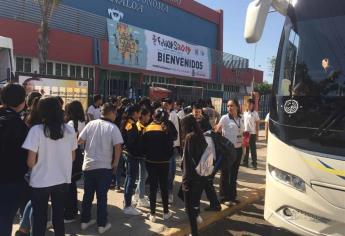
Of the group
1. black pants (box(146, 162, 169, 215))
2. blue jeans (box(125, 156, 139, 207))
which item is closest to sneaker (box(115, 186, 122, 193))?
blue jeans (box(125, 156, 139, 207))

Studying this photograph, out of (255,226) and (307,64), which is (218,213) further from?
(307,64)

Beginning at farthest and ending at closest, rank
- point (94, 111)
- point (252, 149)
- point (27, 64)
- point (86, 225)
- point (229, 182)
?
point (27, 64)
point (252, 149)
point (94, 111)
point (229, 182)
point (86, 225)

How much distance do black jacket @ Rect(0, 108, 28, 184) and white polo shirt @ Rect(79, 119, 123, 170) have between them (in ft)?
4.58

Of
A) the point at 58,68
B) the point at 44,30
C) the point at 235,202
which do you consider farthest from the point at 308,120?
the point at 58,68

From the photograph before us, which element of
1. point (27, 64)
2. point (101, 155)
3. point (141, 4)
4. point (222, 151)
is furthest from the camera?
point (141, 4)

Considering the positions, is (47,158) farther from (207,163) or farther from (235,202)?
(235,202)

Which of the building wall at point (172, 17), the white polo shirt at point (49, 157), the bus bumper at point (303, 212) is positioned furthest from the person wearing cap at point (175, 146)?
the building wall at point (172, 17)

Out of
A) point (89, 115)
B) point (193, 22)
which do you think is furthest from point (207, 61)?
point (89, 115)

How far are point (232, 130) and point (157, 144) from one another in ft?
6.76

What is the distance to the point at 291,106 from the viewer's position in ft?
15.4

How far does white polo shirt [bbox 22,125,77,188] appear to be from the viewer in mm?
4293

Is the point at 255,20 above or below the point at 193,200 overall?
above

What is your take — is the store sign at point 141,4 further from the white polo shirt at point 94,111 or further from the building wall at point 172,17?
the white polo shirt at point 94,111

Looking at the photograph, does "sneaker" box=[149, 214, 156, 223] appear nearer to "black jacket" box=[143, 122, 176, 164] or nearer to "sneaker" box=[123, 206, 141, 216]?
"sneaker" box=[123, 206, 141, 216]
